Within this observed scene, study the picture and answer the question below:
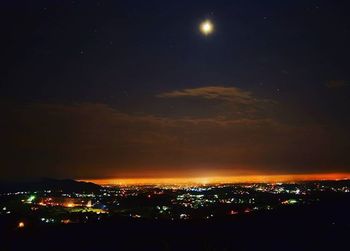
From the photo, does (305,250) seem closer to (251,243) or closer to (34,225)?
(251,243)

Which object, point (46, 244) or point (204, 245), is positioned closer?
point (204, 245)

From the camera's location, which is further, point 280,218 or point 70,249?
point 280,218

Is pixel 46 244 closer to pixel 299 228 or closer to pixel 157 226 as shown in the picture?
pixel 157 226

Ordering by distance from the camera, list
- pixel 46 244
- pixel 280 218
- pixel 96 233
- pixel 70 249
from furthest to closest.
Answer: pixel 280 218 → pixel 96 233 → pixel 46 244 → pixel 70 249

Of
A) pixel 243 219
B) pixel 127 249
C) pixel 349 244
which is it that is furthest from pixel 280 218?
pixel 127 249

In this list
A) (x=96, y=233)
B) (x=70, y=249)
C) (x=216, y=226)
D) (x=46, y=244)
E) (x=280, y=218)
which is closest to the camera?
(x=70, y=249)

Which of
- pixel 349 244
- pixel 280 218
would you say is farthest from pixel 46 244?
pixel 280 218
